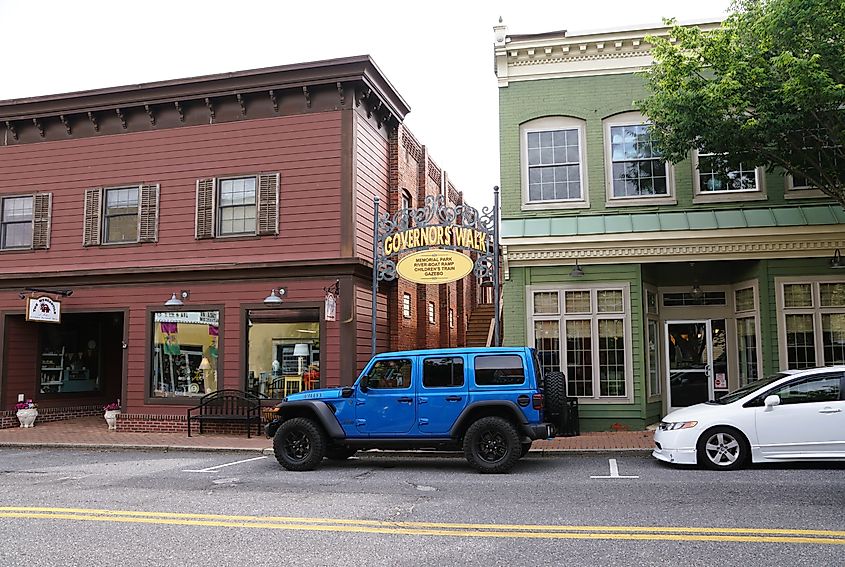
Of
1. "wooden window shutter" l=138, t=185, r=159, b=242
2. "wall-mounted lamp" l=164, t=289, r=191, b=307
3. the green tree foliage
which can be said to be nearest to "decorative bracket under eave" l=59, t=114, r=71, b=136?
"wooden window shutter" l=138, t=185, r=159, b=242

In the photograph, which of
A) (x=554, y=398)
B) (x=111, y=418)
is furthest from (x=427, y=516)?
(x=111, y=418)

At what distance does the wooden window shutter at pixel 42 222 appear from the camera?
18.3 meters

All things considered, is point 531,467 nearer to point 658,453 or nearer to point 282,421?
point 658,453

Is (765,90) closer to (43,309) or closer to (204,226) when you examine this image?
(204,226)

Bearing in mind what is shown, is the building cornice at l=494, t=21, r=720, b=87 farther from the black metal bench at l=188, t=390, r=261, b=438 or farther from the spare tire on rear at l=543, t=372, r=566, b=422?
the black metal bench at l=188, t=390, r=261, b=438

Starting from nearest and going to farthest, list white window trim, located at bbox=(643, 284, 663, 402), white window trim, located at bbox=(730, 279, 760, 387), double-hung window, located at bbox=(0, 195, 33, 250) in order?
white window trim, located at bbox=(730, 279, 760, 387) < white window trim, located at bbox=(643, 284, 663, 402) < double-hung window, located at bbox=(0, 195, 33, 250)

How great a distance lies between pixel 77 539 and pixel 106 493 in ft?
8.89

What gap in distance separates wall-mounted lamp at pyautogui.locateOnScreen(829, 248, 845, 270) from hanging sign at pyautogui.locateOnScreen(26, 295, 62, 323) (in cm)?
1665

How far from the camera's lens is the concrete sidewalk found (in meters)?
13.0

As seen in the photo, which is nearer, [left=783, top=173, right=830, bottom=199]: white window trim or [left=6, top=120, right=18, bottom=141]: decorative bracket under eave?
[left=783, top=173, right=830, bottom=199]: white window trim

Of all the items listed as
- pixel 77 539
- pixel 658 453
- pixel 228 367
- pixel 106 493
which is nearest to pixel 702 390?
pixel 658 453

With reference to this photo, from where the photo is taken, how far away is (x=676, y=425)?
10820 millimetres

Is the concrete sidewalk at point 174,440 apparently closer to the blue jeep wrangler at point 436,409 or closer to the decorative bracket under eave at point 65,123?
the blue jeep wrangler at point 436,409

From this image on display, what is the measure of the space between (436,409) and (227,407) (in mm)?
7078
